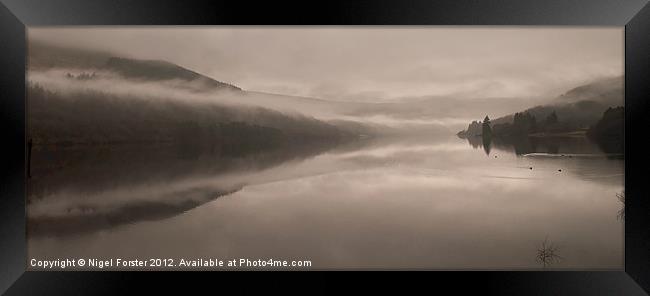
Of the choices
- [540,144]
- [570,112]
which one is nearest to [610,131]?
[570,112]

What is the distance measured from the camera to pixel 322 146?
244 centimetres

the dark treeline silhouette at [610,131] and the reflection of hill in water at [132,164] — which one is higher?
the dark treeline silhouette at [610,131]

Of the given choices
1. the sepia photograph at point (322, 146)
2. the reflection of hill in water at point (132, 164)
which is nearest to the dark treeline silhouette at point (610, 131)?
the sepia photograph at point (322, 146)

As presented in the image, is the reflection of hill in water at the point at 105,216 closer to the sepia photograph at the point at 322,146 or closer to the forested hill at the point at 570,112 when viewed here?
the sepia photograph at the point at 322,146

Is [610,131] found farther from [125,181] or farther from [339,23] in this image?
[125,181]

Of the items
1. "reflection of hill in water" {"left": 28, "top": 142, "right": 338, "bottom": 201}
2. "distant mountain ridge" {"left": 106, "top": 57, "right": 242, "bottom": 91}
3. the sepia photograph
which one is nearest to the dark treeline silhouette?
the sepia photograph

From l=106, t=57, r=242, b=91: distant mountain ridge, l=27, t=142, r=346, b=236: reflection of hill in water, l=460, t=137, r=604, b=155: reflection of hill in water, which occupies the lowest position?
l=27, t=142, r=346, b=236: reflection of hill in water

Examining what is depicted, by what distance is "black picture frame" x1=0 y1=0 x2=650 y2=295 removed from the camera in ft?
7.67

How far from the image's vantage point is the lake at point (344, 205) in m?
2.38

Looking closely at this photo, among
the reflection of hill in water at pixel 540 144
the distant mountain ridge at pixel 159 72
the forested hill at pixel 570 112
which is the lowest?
the reflection of hill in water at pixel 540 144

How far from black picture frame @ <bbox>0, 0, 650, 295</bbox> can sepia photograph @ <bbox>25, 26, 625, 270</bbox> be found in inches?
2.1

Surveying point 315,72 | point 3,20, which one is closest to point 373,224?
point 315,72

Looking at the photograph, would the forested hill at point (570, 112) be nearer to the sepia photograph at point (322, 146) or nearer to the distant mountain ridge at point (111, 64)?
the sepia photograph at point (322, 146)

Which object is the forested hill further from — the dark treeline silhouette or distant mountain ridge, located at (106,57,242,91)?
distant mountain ridge, located at (106,57,242,91)
